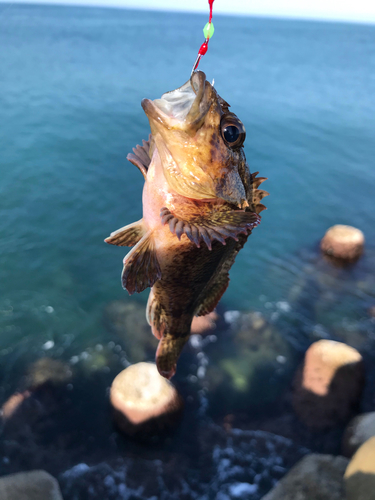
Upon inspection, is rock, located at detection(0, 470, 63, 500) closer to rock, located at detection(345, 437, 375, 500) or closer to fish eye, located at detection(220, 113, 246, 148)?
rock, located at detection(345, 437, 375, 500)

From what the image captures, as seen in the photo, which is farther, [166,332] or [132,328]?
[132,328]

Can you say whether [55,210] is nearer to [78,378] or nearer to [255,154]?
[78,378]

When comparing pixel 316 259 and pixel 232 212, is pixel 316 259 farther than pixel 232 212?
Yes

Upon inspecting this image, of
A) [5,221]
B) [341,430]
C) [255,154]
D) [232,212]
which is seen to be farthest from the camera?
[255,154]

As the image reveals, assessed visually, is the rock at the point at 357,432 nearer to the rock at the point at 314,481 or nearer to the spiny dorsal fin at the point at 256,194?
the rock at the point at 314,481

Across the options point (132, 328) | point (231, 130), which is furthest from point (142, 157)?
point (132, 328)

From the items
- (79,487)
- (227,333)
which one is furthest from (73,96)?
(79,487)

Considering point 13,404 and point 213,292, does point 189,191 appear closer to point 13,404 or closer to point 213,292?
point 213,292
